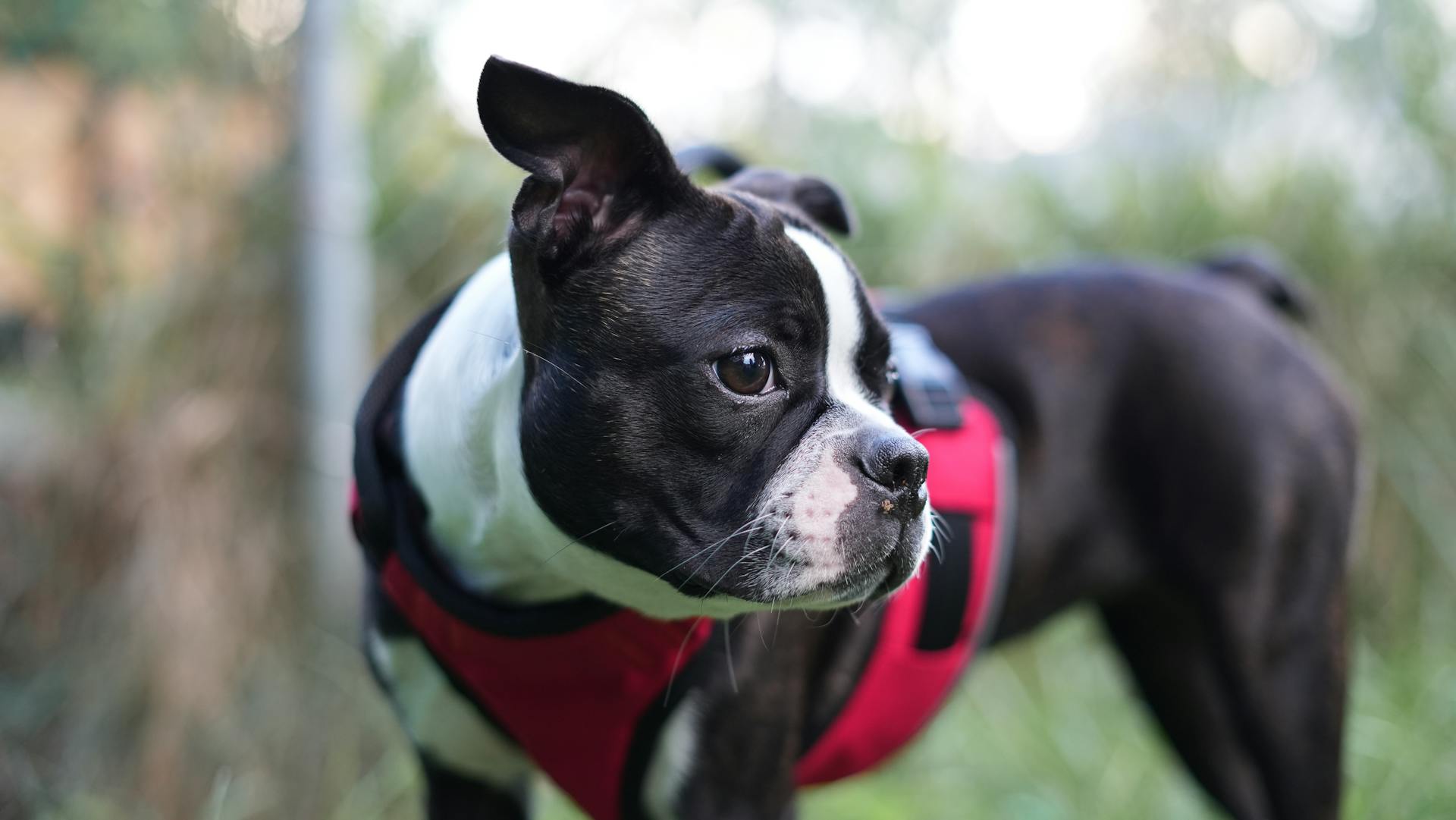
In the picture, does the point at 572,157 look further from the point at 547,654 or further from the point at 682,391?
the point at 547,654

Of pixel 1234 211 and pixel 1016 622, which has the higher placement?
pixel 1016 622

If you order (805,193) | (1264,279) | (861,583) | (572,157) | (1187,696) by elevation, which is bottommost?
(1187,696)

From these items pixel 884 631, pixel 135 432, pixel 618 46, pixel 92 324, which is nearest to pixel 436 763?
pixel 884 631

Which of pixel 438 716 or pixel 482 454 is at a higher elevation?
pixel 482 454

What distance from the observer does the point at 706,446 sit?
166 cm

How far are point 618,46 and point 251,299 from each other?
2.12 meters

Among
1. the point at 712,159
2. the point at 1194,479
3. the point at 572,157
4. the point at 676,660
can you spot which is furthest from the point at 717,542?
the point at 1194,479

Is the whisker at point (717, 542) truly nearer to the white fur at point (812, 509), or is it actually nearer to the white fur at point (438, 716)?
the white fur at point (812, 509)

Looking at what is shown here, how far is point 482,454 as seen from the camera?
1.85 meters

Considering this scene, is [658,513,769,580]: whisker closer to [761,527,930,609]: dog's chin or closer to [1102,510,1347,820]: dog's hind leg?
[761,527,930,609]: dog's chin

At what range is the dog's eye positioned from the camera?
166 cm

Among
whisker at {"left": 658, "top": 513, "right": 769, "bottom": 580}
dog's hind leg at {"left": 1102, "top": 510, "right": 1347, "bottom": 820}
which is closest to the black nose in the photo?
whisker at {"left": 658, "top": 513, "right": 769, "bottom": 580}

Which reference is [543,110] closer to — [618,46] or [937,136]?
[618,46]

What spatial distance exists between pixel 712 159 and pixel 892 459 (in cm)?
106
